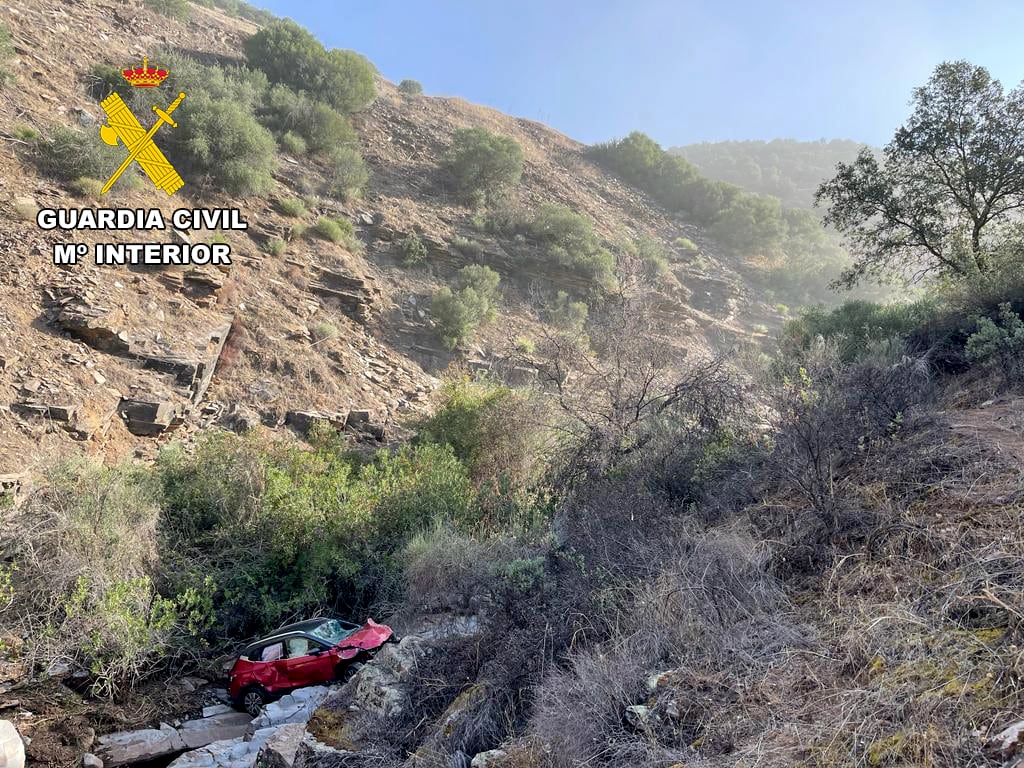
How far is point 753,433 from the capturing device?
9.12 meters

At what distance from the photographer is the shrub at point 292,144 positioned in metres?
21.7

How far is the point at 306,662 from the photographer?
792 cm

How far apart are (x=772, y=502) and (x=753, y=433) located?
315cm

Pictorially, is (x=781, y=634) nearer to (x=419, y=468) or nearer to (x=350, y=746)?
(x=350, y=746)

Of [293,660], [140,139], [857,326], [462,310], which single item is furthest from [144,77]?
[857,326]

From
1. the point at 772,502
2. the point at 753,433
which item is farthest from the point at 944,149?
the point at 772,502

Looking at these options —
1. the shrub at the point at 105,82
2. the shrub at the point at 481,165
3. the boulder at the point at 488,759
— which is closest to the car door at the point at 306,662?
the boulder at the point at 488,759

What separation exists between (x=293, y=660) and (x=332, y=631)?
59 centimetres

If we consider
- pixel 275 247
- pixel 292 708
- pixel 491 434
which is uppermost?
pixel 275 247

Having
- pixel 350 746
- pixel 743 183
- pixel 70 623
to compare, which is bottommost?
pixel 70 623

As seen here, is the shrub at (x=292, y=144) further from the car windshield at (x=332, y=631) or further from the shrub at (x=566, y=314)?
the car windshield at (x=332, y=631)

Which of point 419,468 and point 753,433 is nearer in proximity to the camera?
point 753,433

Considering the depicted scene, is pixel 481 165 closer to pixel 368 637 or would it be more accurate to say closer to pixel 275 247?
pixel 275 247

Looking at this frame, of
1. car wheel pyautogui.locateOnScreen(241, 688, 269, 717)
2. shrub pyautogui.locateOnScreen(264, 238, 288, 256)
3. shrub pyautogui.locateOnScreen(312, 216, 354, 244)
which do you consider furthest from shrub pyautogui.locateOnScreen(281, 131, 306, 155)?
car wheel pyautogui.locateOnScreen(241, 688, 269, 717)
